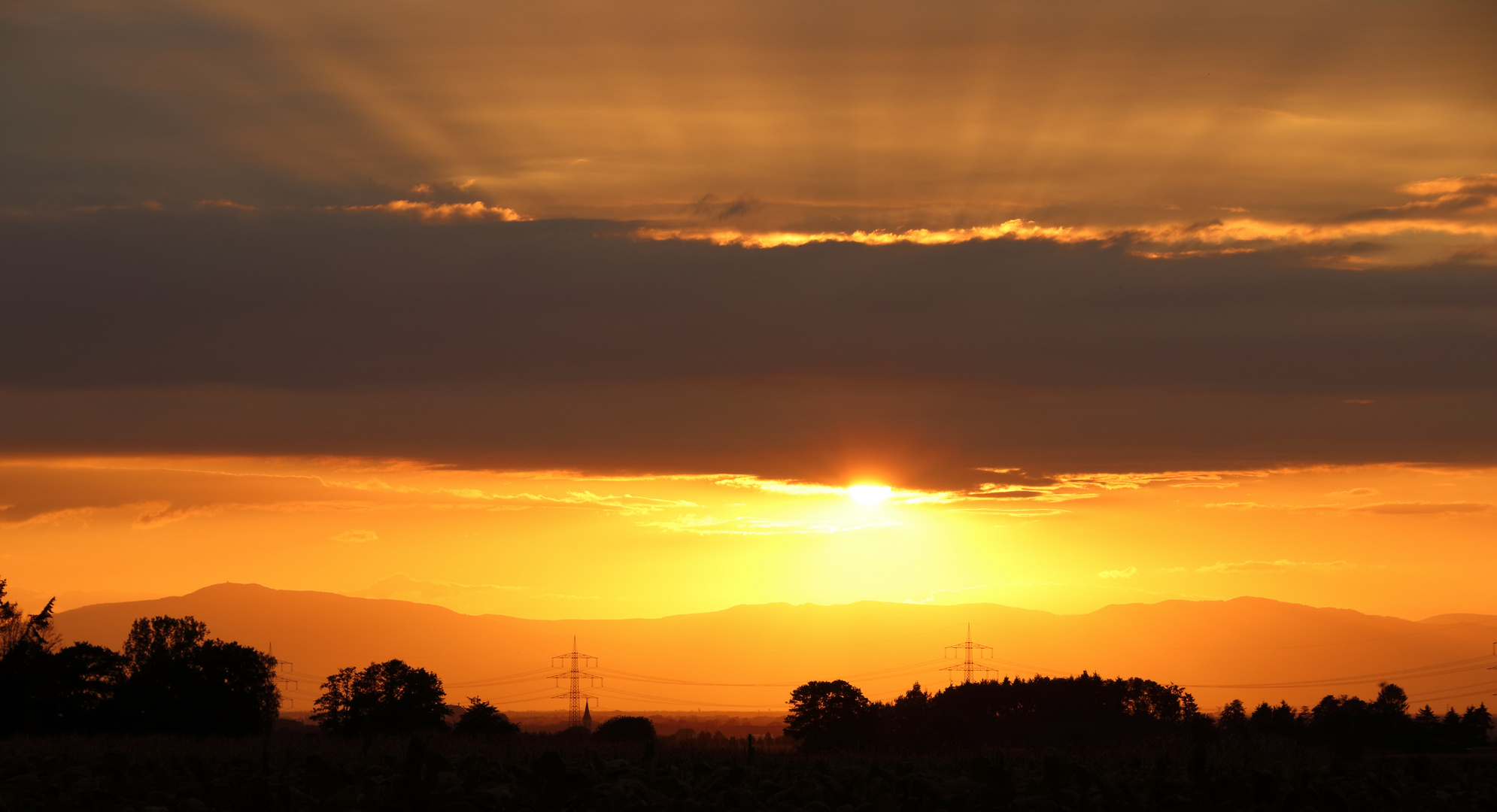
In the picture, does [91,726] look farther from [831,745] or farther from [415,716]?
[831,745]

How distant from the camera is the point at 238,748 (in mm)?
68062

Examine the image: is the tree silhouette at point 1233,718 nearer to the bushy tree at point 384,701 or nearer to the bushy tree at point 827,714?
the bushy tree at point 827,714

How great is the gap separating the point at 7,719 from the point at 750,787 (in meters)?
81.1

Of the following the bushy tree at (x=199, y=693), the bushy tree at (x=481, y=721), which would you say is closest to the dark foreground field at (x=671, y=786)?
the bushy tree at (x=481, y=721)

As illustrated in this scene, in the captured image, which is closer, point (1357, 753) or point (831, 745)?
point (1357, 753)

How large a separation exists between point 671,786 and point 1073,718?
8254 cm

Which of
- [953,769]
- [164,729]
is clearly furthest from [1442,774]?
[164,729]

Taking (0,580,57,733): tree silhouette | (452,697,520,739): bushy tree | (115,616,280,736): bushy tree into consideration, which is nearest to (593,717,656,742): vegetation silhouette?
(452,697,520,739): bushy tree

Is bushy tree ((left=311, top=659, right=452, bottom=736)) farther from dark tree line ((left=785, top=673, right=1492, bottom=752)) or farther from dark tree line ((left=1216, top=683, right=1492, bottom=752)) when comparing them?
dark tree line ((left=1216, top=683, right=1492, bottom=752))

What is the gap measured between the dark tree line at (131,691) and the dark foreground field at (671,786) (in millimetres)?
58676

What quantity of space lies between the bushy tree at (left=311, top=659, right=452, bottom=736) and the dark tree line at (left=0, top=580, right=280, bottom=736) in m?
5.93

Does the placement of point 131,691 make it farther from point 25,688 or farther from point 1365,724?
point 1365,724

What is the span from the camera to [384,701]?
358 ft

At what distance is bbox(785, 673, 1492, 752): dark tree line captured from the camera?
334 ft
